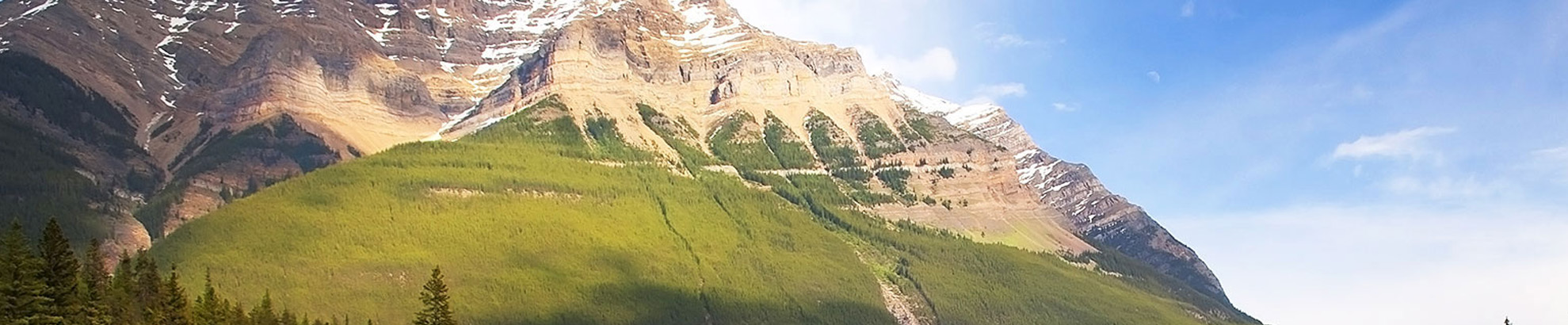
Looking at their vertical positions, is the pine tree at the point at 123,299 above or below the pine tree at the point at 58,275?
above

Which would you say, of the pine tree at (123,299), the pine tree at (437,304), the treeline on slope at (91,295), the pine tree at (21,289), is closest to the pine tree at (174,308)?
the treeline on slope at (91,295)

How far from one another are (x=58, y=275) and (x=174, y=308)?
20.0 metres

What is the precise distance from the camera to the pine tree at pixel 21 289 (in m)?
73.0

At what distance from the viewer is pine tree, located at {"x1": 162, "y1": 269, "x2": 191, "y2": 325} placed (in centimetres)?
9612

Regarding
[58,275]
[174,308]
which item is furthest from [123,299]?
[58,275]

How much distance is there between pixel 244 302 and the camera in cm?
19438

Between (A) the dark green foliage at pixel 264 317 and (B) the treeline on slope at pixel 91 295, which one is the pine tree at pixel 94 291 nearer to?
(B) the treeline on slope at pixel 91 295

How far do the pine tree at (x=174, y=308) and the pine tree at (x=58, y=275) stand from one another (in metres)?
15.9

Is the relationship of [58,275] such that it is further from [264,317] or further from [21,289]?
[264,317]

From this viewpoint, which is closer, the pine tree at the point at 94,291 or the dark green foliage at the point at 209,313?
the pine tree at the point at 94,291

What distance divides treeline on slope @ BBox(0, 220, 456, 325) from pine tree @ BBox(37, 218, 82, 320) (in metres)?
0.04

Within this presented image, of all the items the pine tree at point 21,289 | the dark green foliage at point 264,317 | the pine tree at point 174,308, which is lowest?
the pine tree at point 21,289

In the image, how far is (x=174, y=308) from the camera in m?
97.9

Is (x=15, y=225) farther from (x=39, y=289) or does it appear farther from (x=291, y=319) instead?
(x=291, y=319)
